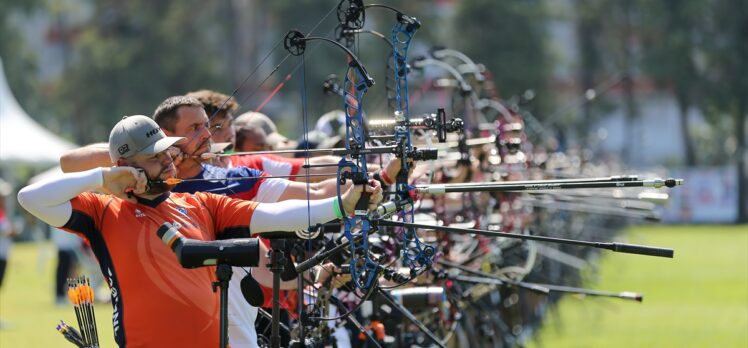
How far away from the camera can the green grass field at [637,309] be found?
1397 centimetres

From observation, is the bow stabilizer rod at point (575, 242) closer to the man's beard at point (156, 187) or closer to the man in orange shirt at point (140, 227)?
the man in orange shirt at point (140, 227)

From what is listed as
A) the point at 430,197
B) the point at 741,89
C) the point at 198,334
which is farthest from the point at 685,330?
the point at 741,89

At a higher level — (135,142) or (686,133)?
(686,133)

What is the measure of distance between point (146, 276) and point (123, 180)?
38cm

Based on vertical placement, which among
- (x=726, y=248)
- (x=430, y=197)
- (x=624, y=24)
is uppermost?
(x=624, y=24)

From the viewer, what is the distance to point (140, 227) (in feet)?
17.9

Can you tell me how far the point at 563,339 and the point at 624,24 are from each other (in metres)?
46.8

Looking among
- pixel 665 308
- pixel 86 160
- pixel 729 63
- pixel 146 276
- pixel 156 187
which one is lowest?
pixel 665 308

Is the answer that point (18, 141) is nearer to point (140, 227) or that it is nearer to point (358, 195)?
point (140, 227)

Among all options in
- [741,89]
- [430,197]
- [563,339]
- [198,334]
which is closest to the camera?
[198,334]

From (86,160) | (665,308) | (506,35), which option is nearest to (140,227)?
(86,160)

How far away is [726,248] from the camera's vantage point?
31625 mm

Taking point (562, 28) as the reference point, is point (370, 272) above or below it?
below

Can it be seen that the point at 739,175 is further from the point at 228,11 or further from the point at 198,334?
the point at 198,334
